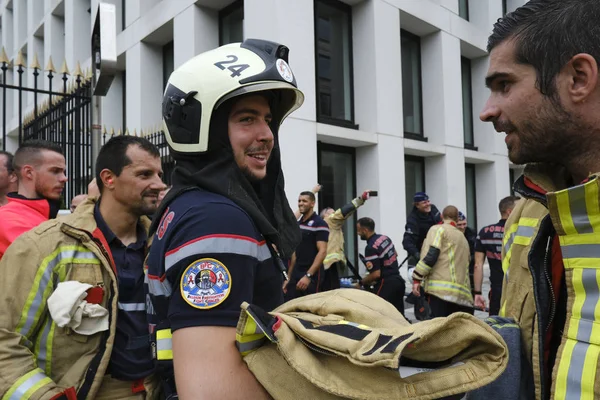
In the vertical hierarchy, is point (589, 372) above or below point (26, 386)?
above

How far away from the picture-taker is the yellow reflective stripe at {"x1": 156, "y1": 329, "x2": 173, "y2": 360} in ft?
5.29

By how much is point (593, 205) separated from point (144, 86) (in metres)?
12.5

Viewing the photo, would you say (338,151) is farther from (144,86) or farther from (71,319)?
(71,319)

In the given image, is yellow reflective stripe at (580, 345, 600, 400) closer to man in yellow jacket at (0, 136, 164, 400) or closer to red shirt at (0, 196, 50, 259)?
man in yellow jacket at (0, 136, 164, 400)

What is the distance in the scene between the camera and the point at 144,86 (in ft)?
40.7

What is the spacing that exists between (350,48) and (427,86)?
9.38 ft

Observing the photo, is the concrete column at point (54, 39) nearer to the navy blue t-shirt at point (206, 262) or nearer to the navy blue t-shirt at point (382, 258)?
the navy blue t-shirt at point (382, 258)

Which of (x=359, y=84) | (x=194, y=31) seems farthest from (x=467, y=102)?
(x=194, y=31)

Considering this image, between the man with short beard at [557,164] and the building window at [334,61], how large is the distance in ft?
30.7

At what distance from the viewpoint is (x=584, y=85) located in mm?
1257

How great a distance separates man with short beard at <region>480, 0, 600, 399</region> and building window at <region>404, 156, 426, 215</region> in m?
11.7

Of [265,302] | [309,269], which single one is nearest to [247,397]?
[265,302]

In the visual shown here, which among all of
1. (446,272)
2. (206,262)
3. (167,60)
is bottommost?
(446,272)

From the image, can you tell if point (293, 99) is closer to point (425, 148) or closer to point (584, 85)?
point (584, 85)
